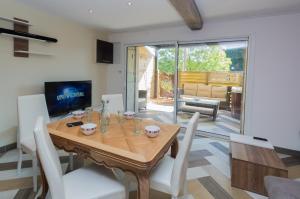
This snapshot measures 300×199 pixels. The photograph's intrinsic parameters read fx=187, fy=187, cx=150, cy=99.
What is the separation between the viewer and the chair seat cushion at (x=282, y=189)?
1392 millimetres

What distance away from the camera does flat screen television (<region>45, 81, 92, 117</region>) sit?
3352 millimetres

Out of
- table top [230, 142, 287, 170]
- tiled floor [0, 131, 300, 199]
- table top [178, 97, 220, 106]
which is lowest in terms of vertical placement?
tiled floor [0, 131, 300, 199]

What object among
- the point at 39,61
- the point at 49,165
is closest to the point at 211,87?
the point at 39,61

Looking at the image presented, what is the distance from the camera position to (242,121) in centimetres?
366

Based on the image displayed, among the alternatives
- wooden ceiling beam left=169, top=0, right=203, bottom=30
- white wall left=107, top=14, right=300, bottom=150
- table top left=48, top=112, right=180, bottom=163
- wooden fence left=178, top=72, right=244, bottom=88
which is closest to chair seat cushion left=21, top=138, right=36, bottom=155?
table top left=48, top=112, right=180, bottom=163

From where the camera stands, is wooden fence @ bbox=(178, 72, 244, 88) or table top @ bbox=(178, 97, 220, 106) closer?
wooden fence @ bbox=(178, 72, 244, 88)

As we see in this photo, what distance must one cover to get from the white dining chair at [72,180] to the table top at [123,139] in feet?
0.92

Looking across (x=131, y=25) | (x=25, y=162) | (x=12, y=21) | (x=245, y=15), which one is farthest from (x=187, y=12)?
(x=25, y=162)

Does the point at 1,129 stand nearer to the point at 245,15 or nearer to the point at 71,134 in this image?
the point at 71,134

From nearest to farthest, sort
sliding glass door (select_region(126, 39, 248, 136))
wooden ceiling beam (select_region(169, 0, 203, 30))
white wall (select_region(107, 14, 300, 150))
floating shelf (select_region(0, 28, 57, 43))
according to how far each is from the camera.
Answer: wooden ceiling beam (select_region(169, 0, 203, 30))
floating shelf (select_region(0, 28, 57, 43))
white wall (select_region(107, 14, 300, 150))
sliding glass door (select_region(126, 39, 248, 136))

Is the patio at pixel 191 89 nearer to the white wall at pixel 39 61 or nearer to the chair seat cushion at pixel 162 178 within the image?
the white wall at pixel 39 61

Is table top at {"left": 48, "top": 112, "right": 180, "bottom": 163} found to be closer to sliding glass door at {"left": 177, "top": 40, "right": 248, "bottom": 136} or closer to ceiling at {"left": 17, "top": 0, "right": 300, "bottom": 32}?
ceiling at {"left": 17, "top": 0, "right": 300, "bottom": 32}

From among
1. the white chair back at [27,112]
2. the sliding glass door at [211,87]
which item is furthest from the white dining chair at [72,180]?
the sliding glass door at [211,87]

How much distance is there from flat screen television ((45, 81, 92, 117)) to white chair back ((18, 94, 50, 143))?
2.62ft
